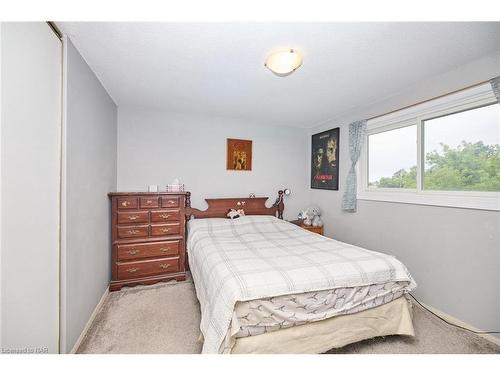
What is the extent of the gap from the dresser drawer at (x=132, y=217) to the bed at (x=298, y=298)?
117 centimetres

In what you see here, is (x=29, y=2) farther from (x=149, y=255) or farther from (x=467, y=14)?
(x=149, y=255)

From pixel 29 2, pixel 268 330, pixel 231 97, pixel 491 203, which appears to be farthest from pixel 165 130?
pixel 491 203

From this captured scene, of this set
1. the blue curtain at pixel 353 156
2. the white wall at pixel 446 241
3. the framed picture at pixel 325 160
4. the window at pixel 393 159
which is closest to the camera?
the white wall at pixel 446 241

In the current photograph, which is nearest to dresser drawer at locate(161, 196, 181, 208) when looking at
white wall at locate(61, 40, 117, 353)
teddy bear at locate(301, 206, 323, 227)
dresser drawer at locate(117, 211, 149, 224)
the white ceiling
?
dresser drawer at locate(117, 211, 149, 224)

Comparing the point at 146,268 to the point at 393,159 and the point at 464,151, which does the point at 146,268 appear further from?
the point at 464,151

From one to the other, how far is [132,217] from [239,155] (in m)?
1.86

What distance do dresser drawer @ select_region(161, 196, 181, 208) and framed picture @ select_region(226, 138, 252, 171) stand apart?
1029 millimetres

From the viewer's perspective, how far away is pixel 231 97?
2.72m

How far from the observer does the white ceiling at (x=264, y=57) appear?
4.93ft

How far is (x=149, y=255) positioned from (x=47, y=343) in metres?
1.42

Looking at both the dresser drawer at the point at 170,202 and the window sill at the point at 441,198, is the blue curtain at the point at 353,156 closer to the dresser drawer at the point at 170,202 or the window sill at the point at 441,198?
the window sill at the point at 441,198

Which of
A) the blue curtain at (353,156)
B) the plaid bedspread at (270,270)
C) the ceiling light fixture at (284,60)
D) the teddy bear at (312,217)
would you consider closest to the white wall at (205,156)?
the teddy bear at (312,217)

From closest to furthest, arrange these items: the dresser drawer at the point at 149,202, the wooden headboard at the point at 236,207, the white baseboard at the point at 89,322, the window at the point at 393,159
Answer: the white baseboard at the point at 89,322 < the window at the point at 393,159 < the dresser drawer at the point at 149,202 < the wooden headboard at the point at 236,207

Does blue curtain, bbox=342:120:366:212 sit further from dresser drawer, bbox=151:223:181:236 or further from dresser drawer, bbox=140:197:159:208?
dresser drawer, bbox=140:197:159:208
